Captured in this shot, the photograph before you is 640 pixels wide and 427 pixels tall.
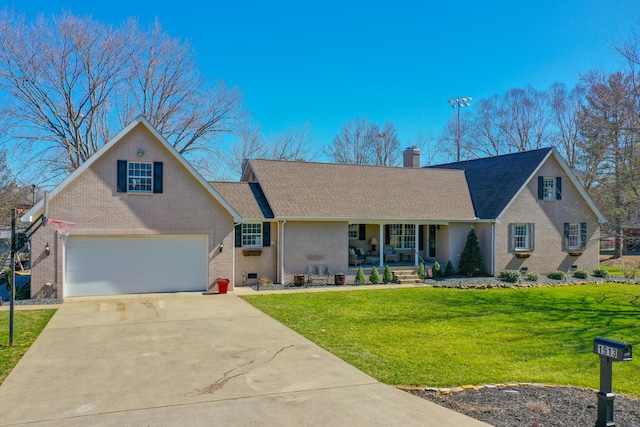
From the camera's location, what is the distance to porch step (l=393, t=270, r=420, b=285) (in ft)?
66.5

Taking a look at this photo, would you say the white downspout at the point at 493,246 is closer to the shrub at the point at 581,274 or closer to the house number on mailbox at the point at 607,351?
the shrub at the point at 581,274

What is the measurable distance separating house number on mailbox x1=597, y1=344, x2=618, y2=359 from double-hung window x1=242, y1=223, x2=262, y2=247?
48.7ft

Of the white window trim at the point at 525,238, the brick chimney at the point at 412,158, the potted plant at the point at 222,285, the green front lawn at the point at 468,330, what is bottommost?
the green front lawn at the point at 468,330

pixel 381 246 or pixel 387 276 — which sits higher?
pixel 381 246

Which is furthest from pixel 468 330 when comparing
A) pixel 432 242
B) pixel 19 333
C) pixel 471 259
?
pixel 432 242

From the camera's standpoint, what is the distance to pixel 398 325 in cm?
1164

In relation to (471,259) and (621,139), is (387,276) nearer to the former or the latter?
(471,259)

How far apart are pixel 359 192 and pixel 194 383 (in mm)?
15914

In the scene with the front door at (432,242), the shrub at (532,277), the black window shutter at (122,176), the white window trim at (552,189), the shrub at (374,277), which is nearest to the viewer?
the black window shutter at (122,176)

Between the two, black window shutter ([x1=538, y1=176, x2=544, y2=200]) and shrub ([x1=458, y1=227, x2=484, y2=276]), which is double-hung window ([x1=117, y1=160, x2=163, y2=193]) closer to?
shrub ([x1=458, y1=227, x2=484, y2=276])

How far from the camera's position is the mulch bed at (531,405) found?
5.81 m

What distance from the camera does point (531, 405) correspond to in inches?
250

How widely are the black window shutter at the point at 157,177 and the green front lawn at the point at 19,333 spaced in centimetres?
516

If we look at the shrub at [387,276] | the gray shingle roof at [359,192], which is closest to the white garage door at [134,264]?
the gray shingle roof at [359,192]
